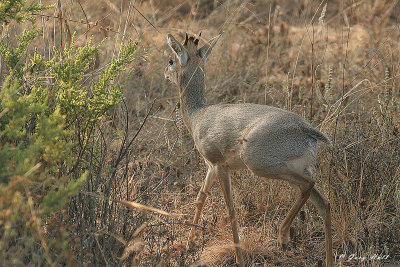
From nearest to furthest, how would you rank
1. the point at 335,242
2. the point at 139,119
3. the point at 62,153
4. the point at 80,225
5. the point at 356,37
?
the point at 62,153 → the point at 80,225 → the point at 335,242 → the point at 139,119 → the point at 356,37

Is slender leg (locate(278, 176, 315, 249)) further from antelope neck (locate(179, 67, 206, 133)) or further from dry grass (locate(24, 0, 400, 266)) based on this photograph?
antelope neck (locate(179, 67, 206, 133))

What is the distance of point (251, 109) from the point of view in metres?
3.93

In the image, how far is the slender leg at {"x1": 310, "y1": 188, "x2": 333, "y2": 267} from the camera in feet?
12.5

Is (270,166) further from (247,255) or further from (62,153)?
(62,153)

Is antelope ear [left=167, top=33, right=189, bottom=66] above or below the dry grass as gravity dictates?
above

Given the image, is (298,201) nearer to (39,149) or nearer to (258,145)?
(258,145)

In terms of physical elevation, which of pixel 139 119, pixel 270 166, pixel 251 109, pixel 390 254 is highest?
pixel 251 109

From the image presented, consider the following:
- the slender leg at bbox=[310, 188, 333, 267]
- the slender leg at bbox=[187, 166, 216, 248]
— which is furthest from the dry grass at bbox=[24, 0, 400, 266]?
the slender leg at bbox=[310, 188, 333, 267]

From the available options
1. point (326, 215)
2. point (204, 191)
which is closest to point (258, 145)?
point (326, 215)

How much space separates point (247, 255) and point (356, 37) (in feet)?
17.9

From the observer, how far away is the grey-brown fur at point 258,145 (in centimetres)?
362

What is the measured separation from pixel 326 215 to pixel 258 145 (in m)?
0.74

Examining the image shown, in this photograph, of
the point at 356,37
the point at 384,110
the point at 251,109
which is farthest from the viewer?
the point at 356,37

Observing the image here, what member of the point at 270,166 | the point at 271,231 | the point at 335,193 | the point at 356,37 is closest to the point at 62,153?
the point at 270,166
